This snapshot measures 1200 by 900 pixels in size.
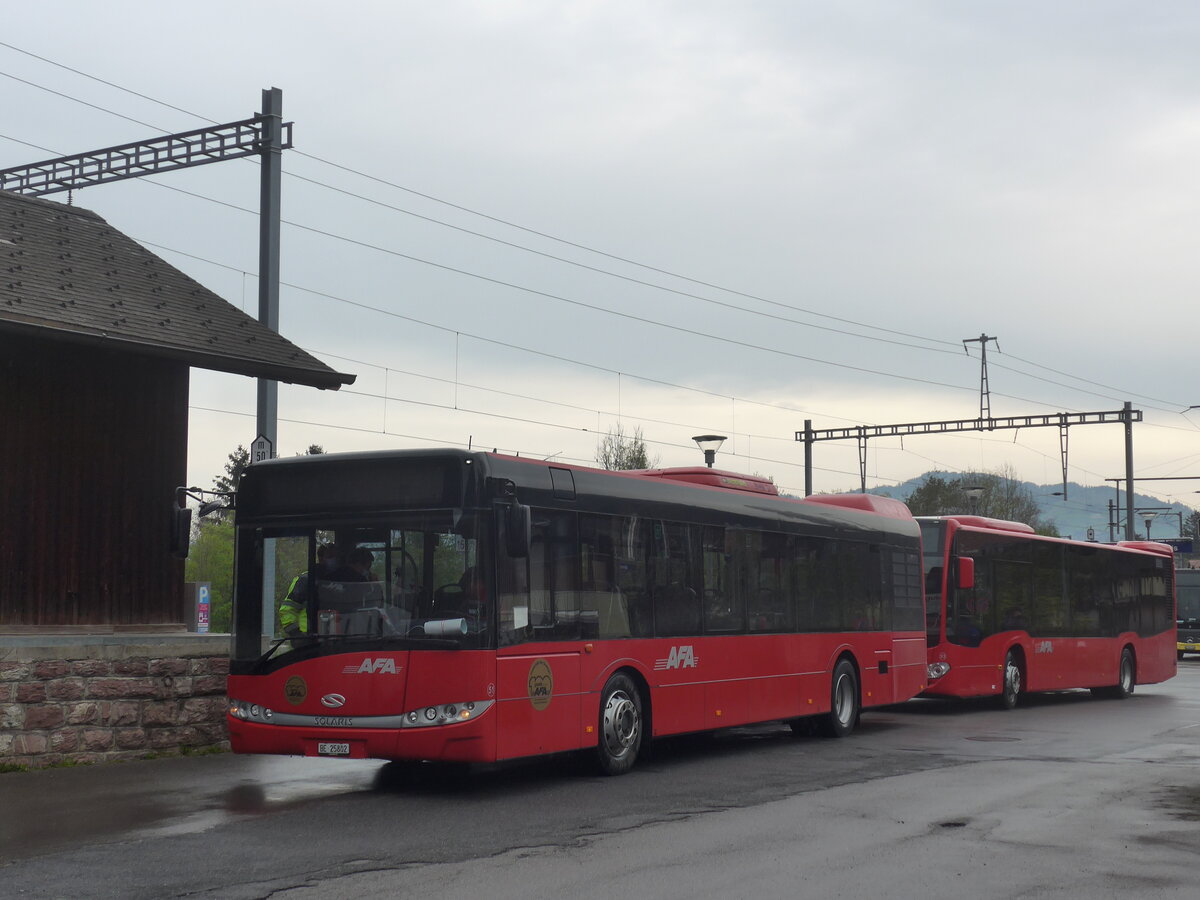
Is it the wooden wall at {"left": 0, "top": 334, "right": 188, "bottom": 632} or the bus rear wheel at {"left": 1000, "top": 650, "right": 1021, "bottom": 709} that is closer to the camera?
the wooden wall at {"left": 0, "top": 334, "right": 188, "bottom": 632}

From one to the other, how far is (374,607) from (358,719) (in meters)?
0.85

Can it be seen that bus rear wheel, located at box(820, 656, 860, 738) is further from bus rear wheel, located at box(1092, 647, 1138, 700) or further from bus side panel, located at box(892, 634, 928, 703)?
bus rear wheel, located at box(1092, 647, 1138, 700)

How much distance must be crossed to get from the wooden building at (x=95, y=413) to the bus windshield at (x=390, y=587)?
3812 mm

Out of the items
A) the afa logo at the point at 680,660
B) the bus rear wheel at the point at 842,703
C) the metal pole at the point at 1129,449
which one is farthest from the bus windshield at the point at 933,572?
the metal pole at the point at 1129,449

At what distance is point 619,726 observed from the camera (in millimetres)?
13125

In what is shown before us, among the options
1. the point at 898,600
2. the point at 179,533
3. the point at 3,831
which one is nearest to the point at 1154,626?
the point at 898,600

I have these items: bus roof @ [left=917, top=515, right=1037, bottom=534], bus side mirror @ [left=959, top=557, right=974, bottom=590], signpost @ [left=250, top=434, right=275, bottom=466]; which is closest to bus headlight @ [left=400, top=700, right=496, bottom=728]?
signpost @ [left=250, top=434, right=275, bottom=466]

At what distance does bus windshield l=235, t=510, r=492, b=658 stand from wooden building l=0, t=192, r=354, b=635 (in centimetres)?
381

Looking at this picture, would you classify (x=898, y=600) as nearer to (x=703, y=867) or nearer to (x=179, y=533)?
(x=179, y=533)

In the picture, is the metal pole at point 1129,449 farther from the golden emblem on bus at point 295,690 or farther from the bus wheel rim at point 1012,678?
the golden emblem on bus at point 295,690

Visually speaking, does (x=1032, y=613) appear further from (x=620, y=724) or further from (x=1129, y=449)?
(x=1129, y=449)

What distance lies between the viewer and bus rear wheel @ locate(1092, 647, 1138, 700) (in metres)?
27.7

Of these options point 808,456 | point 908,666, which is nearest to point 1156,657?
point 908,666

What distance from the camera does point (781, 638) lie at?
16.2 meters
